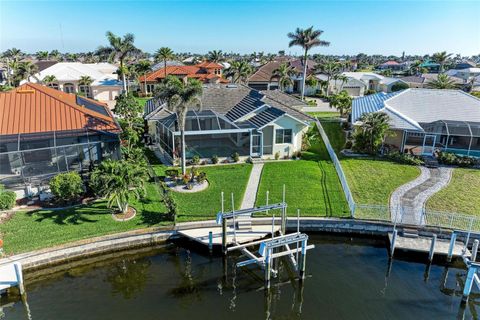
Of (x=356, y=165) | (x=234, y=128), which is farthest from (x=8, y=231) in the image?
(x=356, y=165)

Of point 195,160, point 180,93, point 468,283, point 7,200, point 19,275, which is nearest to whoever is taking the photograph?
point 468,283

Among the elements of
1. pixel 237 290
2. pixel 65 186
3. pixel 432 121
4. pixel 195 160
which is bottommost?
pixel 237 290

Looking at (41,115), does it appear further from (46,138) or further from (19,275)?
(19,275)

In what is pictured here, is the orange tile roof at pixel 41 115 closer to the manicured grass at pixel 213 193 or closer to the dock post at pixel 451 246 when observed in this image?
the manicured grass at pixel 213 193

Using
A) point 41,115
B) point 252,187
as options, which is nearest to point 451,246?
point 252,187

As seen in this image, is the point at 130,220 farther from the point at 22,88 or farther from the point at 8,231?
the point at 22,88

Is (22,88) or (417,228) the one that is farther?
(22,88)

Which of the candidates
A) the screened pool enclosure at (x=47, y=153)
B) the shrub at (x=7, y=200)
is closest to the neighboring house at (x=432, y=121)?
the screened pool enclosure at (x=47, y=153)
